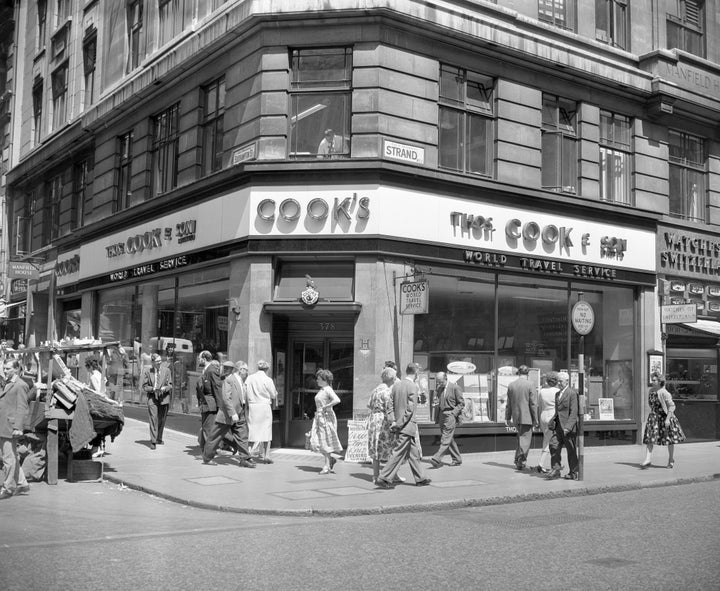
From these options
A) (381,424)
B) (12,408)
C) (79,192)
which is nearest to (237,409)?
(381,424)

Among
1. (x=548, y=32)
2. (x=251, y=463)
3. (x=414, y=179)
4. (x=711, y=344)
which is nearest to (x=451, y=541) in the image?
(x=251, y=463)

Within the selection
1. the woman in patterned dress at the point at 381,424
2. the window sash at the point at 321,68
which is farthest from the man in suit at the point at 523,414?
the window sash at the point at 321,68

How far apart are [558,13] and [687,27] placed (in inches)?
215

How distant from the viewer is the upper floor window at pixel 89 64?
89.3 ft

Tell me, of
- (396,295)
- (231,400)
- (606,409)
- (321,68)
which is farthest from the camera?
(606,409)

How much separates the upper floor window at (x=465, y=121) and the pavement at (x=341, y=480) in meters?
6.52

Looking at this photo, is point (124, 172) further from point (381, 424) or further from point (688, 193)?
point (688, 193)

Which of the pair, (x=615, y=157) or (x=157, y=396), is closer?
(x=157, y=396)

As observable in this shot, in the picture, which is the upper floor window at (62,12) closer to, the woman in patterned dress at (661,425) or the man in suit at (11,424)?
the man in suit at (11,424)

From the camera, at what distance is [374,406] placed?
13.2 metres

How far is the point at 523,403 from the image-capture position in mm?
15570

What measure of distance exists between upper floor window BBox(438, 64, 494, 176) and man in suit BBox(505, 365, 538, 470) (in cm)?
537

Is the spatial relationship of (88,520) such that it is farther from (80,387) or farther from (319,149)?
(319,149)

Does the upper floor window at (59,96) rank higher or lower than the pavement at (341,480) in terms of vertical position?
higher
